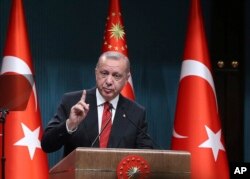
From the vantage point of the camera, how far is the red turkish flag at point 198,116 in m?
5.43

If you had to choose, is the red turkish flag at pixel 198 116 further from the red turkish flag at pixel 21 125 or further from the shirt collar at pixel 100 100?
the shirt collar at pixel 100 100

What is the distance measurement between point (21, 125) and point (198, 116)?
5.75 ft

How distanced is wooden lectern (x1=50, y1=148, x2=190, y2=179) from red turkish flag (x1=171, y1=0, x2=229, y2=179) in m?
2.72

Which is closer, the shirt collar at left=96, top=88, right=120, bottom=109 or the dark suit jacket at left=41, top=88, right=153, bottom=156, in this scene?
the dark suit jacket at left=41, top=88, right=153, bottom=156

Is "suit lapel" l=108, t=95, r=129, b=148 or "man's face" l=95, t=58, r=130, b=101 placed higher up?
"man's face" l=95, t=58, r=130, b=101

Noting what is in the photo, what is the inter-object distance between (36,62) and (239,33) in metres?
2.49

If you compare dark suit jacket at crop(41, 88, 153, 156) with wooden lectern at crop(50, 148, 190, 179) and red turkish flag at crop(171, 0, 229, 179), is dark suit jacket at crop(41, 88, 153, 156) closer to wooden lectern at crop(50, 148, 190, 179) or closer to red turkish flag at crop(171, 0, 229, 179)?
wooden lectern at crop(50, 148, 190, 179)

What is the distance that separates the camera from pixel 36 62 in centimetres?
617

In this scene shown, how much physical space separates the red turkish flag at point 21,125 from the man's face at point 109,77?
1639 mm

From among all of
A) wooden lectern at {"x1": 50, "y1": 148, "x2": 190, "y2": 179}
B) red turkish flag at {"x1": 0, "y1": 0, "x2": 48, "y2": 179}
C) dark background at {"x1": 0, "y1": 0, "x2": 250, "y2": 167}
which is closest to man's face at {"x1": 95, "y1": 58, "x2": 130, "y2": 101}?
wooden lectern at {"x1": 50, "y1": 148, "x2": 190, "y2": 179}

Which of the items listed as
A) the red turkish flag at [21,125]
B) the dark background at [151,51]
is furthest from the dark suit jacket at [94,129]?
the dark background at [151,51]

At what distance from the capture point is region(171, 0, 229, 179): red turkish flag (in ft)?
17.8

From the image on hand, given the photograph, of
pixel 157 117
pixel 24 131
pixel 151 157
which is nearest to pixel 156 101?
pixel 157 117

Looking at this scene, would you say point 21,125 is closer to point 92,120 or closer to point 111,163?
point 92,120
